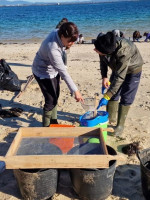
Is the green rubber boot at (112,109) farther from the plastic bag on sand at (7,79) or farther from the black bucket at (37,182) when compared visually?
the plastic bag on sand at (7,79)

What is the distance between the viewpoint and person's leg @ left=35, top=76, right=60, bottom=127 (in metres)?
3.72

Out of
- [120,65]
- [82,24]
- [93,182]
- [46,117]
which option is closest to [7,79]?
[46,117]

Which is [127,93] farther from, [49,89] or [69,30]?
[69,30]

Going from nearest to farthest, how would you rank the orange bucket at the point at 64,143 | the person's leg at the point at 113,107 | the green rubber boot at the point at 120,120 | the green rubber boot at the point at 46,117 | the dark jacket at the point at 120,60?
→ the orange bucket at the point at 64,143 → the dark jacket at the point at 120,60 → the green rubber boot at the point at 46,117 → the green rubber boot at the point at 120,120 → the person's leg at the point at 113,107

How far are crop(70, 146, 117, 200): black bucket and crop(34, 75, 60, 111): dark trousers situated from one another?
1.33m

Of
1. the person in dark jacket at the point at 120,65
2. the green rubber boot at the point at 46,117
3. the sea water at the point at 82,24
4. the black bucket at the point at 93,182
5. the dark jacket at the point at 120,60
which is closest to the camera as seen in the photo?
the black bucket at the point at 93,182

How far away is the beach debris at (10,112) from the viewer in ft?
16.6

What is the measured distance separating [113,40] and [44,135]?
4.91 ft

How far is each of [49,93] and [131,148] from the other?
148 centimetres

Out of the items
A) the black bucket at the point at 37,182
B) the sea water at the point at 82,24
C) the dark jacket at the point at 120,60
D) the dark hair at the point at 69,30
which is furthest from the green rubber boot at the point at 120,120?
the sea water at the point at 82,24

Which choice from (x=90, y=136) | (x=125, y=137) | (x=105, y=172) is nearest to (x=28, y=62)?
(x=125, y=137)

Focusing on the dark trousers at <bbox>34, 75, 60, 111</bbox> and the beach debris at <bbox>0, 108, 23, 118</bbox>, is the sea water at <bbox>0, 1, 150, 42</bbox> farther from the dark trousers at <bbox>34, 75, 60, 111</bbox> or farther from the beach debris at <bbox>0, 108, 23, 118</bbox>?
the dark trousers at <bbox>34, 75, 60, 111</bbox>

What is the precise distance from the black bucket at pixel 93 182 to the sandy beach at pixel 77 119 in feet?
0.63

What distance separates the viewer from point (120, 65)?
3.54 metres
